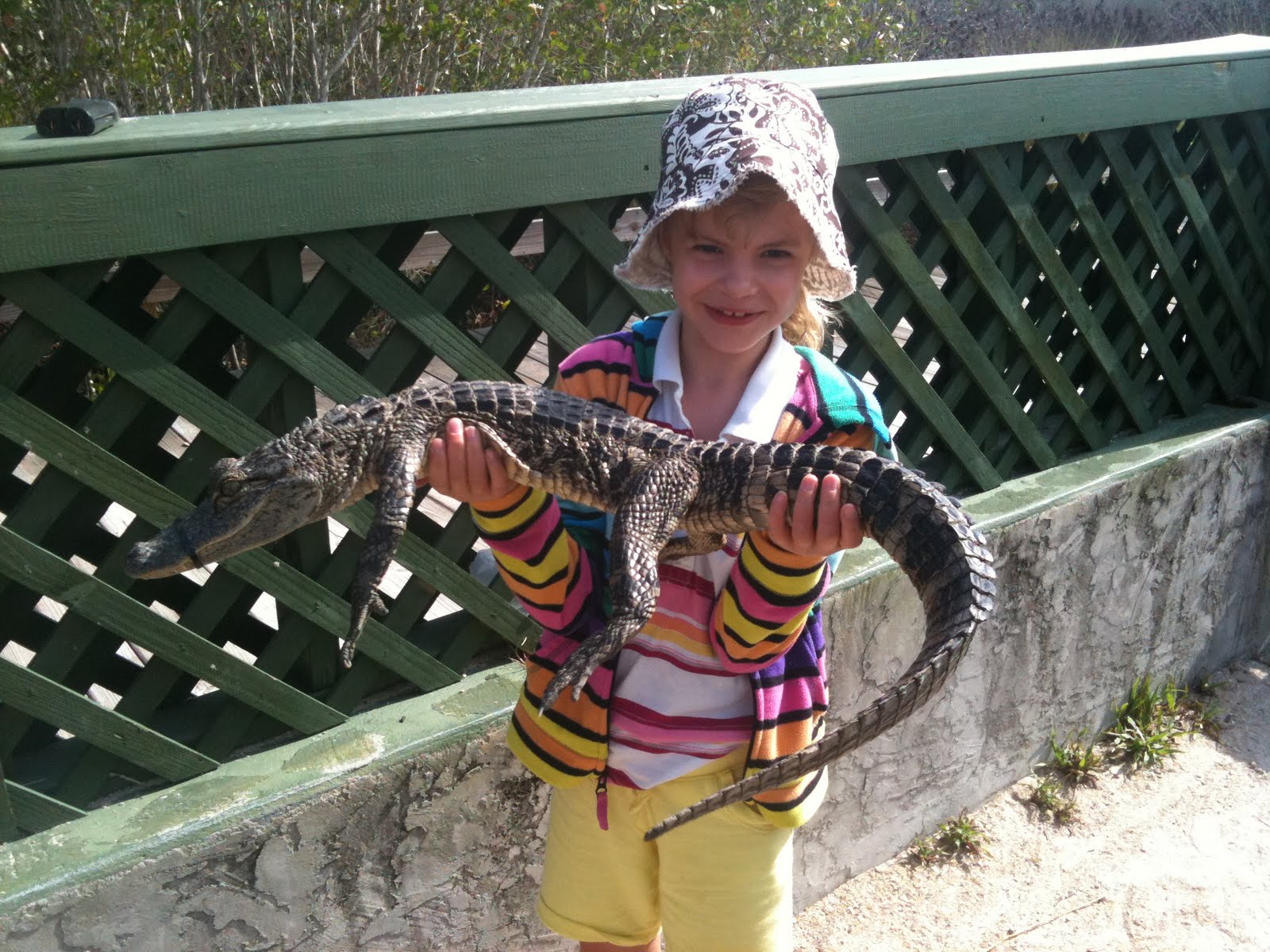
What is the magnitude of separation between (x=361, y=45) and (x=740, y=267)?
5.25 meters

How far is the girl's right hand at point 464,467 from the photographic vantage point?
1.71m

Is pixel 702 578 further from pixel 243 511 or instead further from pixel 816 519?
pixel 243 511

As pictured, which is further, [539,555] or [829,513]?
[539,555]

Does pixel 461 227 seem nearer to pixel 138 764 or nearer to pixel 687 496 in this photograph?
pixel 687 496

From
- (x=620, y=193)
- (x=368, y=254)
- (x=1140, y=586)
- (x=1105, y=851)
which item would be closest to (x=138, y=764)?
(x=368, y=254)

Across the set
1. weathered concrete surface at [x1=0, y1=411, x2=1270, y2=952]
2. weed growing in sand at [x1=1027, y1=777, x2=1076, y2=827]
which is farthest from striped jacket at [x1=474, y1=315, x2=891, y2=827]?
weed growing in sand at [x1=1027, y1=777, x2=1076, y2=827]

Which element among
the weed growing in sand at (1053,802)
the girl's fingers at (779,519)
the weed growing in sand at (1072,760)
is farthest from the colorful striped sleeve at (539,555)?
the weed growing in sand at (1072,760)

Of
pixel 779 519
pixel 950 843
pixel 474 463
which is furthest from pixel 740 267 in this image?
pixel 950 843

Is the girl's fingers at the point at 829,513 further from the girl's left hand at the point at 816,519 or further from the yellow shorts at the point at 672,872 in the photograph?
the yellow shorts at the point at 672,872

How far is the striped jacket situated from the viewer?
5.98ft

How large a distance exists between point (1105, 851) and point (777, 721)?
6.63 feet

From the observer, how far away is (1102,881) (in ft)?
10.7

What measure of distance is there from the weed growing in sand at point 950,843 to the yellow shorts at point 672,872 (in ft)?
4.92

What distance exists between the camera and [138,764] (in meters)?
2.17
